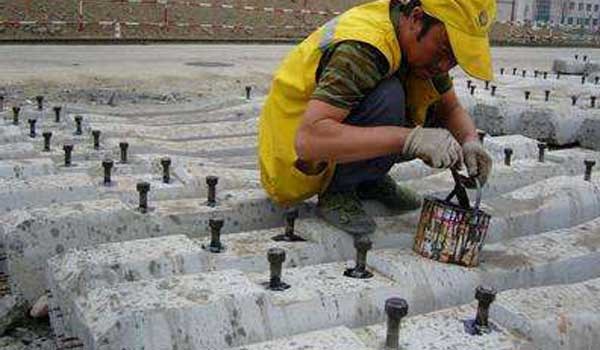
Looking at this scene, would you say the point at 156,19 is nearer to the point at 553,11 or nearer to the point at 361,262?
the point at 361,262

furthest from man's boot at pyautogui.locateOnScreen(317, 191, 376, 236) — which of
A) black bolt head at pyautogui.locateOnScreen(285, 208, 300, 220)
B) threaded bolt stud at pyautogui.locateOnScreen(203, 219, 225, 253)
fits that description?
threaded bolt stud at pyautogui.locateOnScreen(203, 219, 225, 253)

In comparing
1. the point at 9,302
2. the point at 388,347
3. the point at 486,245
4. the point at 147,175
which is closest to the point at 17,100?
the point at 147,175

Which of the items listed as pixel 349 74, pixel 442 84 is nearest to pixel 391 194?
pixel 442 84

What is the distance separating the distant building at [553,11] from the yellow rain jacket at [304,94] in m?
50.0

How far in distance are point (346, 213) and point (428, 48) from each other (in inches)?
29.5

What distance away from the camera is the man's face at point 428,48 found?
8.85 feet

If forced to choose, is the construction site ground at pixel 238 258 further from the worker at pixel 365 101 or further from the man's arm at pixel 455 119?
the man's arm at pixel 455 119

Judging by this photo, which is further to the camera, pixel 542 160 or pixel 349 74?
pixel 542 160

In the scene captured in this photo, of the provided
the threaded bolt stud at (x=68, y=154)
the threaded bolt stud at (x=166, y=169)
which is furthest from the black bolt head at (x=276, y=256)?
the threaded bolt stud at (x=68, y=154)

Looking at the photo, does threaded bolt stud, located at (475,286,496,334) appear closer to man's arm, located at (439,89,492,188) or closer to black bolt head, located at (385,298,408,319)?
black bolt head, located at (385,298,408,319)

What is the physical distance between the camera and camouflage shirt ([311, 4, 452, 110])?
2635 mm

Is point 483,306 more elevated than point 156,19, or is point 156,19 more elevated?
point 156,19

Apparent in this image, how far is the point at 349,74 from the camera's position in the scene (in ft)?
8.65

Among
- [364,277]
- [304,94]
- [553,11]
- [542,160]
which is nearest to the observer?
[364,277]
